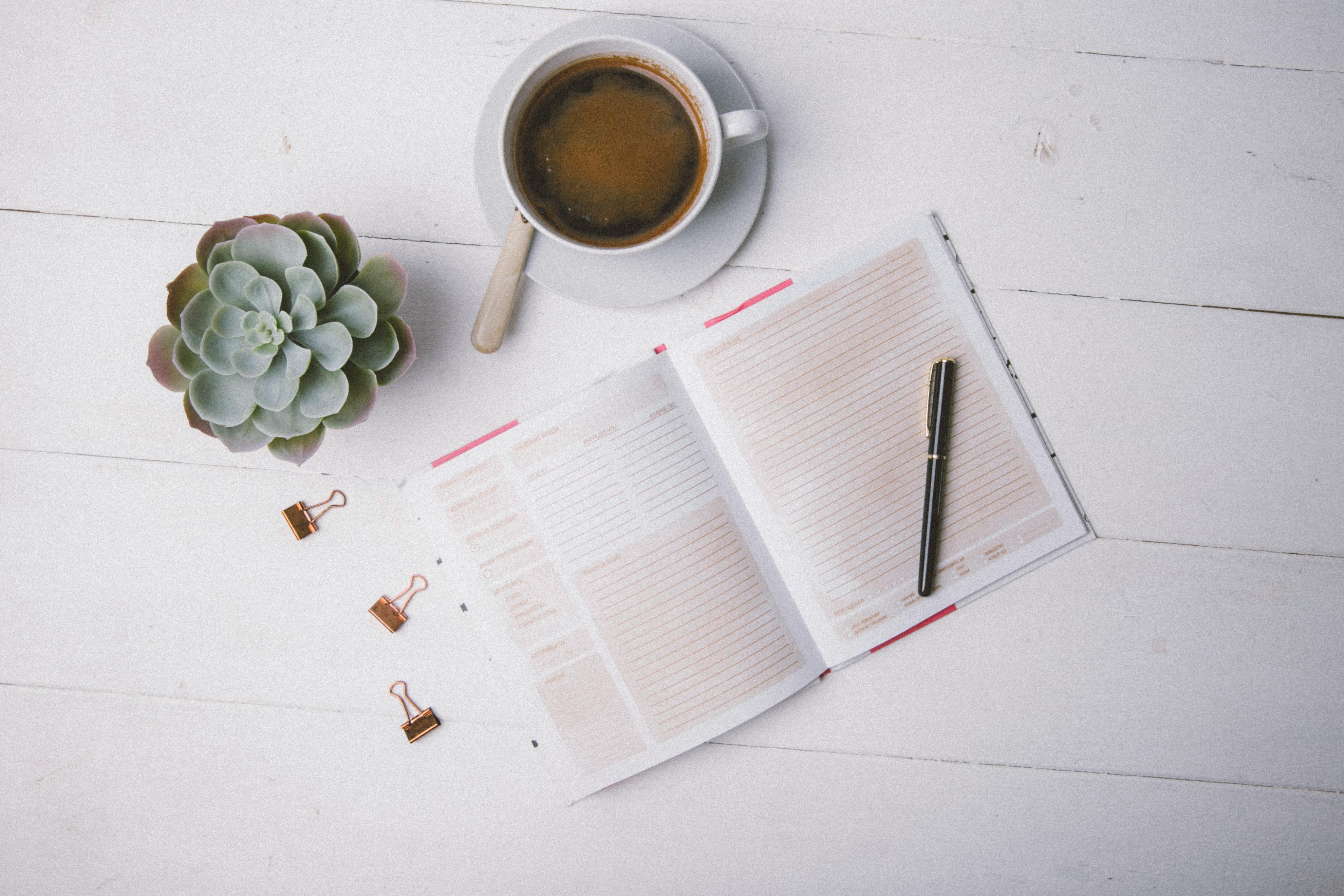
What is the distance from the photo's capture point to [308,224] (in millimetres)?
566

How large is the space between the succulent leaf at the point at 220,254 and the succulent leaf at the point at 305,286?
4cm

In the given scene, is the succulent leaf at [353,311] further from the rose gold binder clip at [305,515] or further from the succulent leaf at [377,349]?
the rose gold binder clip at [305,515]

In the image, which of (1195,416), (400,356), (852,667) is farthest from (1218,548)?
(400,356)

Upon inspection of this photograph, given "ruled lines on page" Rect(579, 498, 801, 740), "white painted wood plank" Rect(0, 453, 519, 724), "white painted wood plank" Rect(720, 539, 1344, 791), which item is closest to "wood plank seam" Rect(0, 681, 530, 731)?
"white painted wood plank" Rect(0, 453, 519, 724)

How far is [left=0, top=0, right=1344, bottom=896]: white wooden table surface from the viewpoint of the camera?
0.70 metres

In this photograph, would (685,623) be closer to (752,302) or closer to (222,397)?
(752,302)

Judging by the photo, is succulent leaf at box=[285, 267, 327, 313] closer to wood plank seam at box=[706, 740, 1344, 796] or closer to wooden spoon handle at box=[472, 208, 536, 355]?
wooden spoon handle at box=[472, 208, 536, 355]

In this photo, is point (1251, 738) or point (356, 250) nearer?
point (356, 250)

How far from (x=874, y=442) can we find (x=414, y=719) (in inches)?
19.3

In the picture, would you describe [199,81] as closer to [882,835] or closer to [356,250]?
[356,250]

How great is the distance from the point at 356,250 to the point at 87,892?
656 mm

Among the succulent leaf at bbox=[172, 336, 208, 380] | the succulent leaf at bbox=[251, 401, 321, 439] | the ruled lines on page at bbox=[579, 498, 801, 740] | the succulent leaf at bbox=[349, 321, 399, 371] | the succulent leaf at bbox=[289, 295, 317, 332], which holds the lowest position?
the ruled lines on page at bbox=[579, 498, 801, 740]

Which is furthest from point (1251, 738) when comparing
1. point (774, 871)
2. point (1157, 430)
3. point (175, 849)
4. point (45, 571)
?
point (45, 571)

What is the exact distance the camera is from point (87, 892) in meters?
0.72
